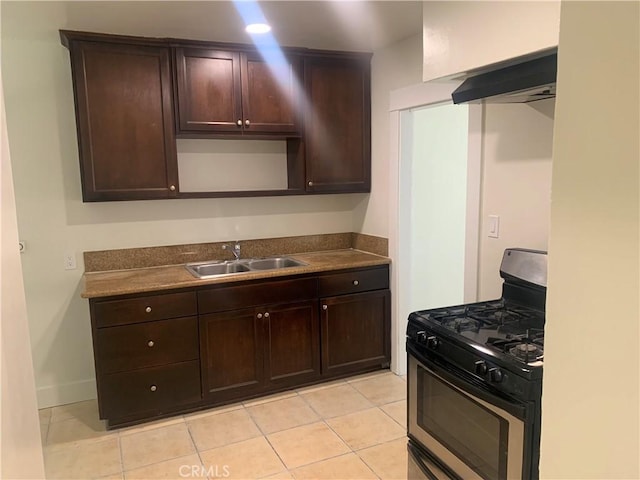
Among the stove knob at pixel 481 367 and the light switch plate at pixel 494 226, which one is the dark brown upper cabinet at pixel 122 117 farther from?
the stove knob at pixel 481 367

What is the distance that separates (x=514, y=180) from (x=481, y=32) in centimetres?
85

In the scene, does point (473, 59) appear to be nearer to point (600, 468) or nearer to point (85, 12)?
point (600, 468)

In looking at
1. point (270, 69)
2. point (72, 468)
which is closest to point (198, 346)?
point (72, 468)

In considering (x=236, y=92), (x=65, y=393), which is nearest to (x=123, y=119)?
(x=236, y=92)

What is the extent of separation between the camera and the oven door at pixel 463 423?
162cm

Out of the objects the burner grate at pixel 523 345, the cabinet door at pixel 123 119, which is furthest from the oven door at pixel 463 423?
the cabinet door at pixel 123 119

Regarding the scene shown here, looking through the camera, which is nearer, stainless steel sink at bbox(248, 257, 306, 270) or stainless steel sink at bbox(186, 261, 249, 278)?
stainless steel sink at bbox(186, 261, 249, 278)

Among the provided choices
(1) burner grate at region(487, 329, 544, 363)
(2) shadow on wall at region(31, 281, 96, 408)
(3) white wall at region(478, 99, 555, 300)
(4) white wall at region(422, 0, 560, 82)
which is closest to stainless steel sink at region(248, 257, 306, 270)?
(2) shadow on wall at region(31, 281, 96, 408)

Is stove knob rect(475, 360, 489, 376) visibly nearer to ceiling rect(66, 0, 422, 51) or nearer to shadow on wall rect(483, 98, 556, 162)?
shadow on wall rect(483, 98, 556, 162)

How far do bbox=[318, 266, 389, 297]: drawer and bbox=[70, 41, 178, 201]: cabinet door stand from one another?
124 centimetres

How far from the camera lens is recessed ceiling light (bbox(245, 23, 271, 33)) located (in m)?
2.84

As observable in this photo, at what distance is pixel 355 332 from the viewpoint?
351 centimetres

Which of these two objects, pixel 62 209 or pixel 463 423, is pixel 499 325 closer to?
pixel 463 423

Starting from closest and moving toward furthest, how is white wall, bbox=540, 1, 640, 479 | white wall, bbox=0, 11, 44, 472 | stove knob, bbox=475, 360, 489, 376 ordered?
white wall, bbox=540, 1, 640, 479
white wall, bbox=0, 11, 44, 472
stove knob, bbox=475, 360, 489, 376
